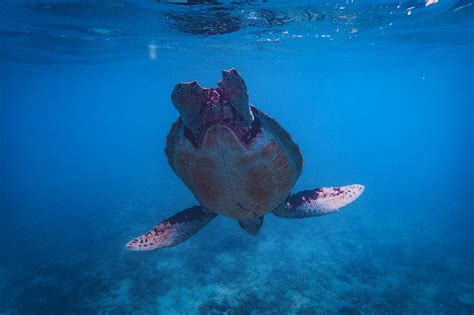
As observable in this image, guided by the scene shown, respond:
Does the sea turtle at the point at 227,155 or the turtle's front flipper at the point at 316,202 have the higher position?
the sea turtle at the point at 227,155

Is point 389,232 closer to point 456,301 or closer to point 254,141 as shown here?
point 456,301

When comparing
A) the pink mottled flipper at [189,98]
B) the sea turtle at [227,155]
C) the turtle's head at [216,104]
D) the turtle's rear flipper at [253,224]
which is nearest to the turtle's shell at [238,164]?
the sea turtle at [227,155]

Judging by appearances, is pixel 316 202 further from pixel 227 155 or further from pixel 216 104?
pixel 216 104

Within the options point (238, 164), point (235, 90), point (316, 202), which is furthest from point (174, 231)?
point (235, 90)

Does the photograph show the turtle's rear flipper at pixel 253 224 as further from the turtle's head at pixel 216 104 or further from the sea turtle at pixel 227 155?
the turtle's head at pixel 216 104

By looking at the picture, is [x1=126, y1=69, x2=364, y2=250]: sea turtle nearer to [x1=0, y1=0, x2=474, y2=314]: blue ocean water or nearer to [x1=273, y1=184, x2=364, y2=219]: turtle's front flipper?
[x1=273, y1=184, x2=364, y2=219]: turtle's front flipper

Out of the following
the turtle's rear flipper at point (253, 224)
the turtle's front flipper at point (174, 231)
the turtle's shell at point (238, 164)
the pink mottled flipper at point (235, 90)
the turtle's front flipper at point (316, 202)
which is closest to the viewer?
the pink mottled flipper at point (235, 90)

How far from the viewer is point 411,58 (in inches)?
1129

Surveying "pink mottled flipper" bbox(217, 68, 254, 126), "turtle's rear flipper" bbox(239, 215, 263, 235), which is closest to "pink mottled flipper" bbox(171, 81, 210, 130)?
"pink mottled flipper" bbox(217, 68, 254, 126)

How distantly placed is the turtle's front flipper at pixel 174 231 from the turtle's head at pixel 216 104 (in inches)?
114

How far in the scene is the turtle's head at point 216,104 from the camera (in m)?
3.38

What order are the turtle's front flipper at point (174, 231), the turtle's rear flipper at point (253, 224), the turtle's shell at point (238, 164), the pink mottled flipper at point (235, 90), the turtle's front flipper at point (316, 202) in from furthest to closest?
the turtle's rear flipper at point (253, 224) → the turtle's front flipper at point (316, 202) → the turtle's front flipper at point (174, 231) → the turtle's shell at point (238, 164) → the pink mottled flipper at point (235, 90)

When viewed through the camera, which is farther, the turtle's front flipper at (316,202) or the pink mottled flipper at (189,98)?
the turtle's front flipper at (316,202)

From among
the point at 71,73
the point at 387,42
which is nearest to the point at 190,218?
the point at 387,42
